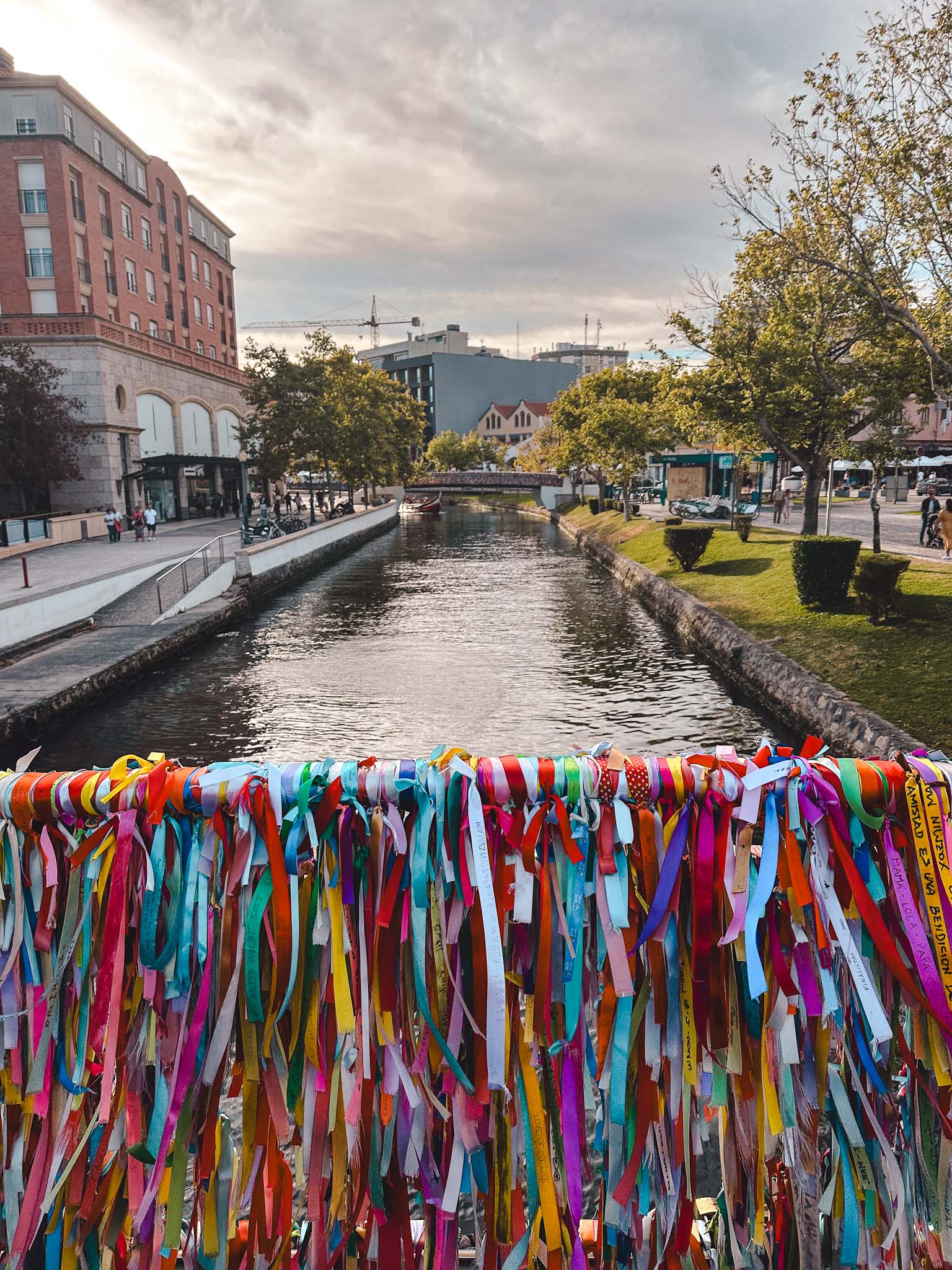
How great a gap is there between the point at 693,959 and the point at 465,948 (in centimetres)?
59

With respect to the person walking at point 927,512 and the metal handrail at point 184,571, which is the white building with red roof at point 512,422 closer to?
the person walking at point 927,512

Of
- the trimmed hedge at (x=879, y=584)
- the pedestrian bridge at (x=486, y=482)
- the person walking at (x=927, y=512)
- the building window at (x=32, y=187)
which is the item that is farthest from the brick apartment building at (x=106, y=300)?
the trimmed hedge at (x=879, y=584)

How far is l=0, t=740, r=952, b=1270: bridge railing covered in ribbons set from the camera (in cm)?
205

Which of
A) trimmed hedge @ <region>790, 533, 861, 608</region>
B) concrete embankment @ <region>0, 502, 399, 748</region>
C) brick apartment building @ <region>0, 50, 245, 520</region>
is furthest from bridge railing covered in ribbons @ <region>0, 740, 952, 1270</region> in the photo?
brick apartment building @ <region>0, 50, 245, 520</region>

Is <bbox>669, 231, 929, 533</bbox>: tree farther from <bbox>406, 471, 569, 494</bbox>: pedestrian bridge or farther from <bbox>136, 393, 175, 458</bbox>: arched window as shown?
<bbox>406, 471, 569, 494</bbox>: pedestrian bridge

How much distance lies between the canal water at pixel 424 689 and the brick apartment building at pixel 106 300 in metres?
19.8

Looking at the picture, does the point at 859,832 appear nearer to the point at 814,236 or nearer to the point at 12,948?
the point at 12,948

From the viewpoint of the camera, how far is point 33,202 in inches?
Answer: 1762

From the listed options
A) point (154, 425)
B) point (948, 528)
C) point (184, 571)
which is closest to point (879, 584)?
point (948, 528)

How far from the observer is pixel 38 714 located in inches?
500

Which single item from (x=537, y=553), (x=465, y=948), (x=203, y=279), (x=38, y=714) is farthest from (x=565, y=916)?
(x=203, y=279)

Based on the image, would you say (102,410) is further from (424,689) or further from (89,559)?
(424,689)

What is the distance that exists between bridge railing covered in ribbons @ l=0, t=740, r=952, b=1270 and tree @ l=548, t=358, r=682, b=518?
26.5 meters

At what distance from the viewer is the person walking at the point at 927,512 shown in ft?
81.8
